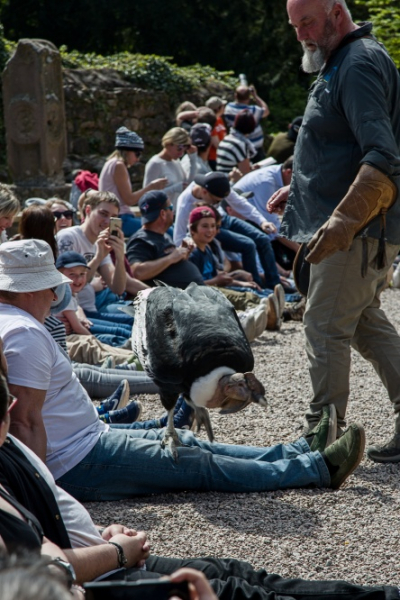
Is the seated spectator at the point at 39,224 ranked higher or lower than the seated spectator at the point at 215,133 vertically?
higher

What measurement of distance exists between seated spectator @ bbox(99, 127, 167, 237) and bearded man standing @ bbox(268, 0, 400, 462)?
4889mm

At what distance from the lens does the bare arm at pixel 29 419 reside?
338 cm

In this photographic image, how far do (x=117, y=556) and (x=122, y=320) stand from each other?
446cm

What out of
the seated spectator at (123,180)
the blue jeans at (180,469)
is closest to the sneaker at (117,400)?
the blue jeans at (180,469)

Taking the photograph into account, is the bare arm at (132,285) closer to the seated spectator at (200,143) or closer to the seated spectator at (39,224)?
the seated spectator at (39,224)

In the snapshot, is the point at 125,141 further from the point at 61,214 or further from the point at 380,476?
the point at 380,476

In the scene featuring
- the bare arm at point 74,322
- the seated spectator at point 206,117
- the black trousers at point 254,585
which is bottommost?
the seated spectator at point 206,117

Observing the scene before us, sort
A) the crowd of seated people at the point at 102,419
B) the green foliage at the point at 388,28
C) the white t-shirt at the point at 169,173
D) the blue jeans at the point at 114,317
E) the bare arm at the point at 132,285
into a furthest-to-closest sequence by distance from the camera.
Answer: the green foliage at the point at 388,28 < the white t-shirt at the point at 169,173 < the bare arm at the point at 132,285 < the blue jeans at the point at 114,317 < the crowd of seated people at the point at 102,419

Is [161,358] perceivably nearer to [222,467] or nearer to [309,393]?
[222,467]

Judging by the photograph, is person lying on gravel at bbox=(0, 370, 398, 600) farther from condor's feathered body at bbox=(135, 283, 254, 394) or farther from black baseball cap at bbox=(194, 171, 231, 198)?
black baseball cap at bbox=(194, 171, 231, 198)

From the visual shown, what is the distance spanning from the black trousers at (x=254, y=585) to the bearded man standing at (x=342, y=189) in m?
1.67

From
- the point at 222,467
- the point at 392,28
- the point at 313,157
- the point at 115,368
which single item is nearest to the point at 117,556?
the point at 222,467

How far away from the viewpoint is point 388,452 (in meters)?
4.66

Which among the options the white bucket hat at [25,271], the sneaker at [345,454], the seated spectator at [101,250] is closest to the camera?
the white bucket hat at [25,271]
